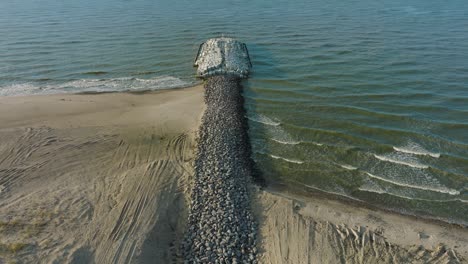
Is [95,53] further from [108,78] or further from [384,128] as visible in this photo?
[384,128]

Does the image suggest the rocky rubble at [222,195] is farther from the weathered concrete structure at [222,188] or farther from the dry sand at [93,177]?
the dry sand at [93,177]

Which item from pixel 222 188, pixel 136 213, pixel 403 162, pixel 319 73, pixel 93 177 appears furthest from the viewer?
pixel 319 73

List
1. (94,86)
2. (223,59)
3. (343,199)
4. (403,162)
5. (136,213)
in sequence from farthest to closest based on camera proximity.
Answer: (223,59) → (94,86) → (403,162) → (343,199) → (136,213)

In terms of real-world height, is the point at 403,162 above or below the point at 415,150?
below

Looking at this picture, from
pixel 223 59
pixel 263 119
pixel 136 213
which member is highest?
pixel 223 59

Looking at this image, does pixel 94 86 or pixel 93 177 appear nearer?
pixel 93 177

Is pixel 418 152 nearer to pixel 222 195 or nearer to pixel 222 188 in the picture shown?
pixel 222 188

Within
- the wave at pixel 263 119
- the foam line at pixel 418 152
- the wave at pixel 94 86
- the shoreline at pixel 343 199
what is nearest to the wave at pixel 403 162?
the foam line at pixel 418 152

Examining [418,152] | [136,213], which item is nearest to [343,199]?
[418,152]
